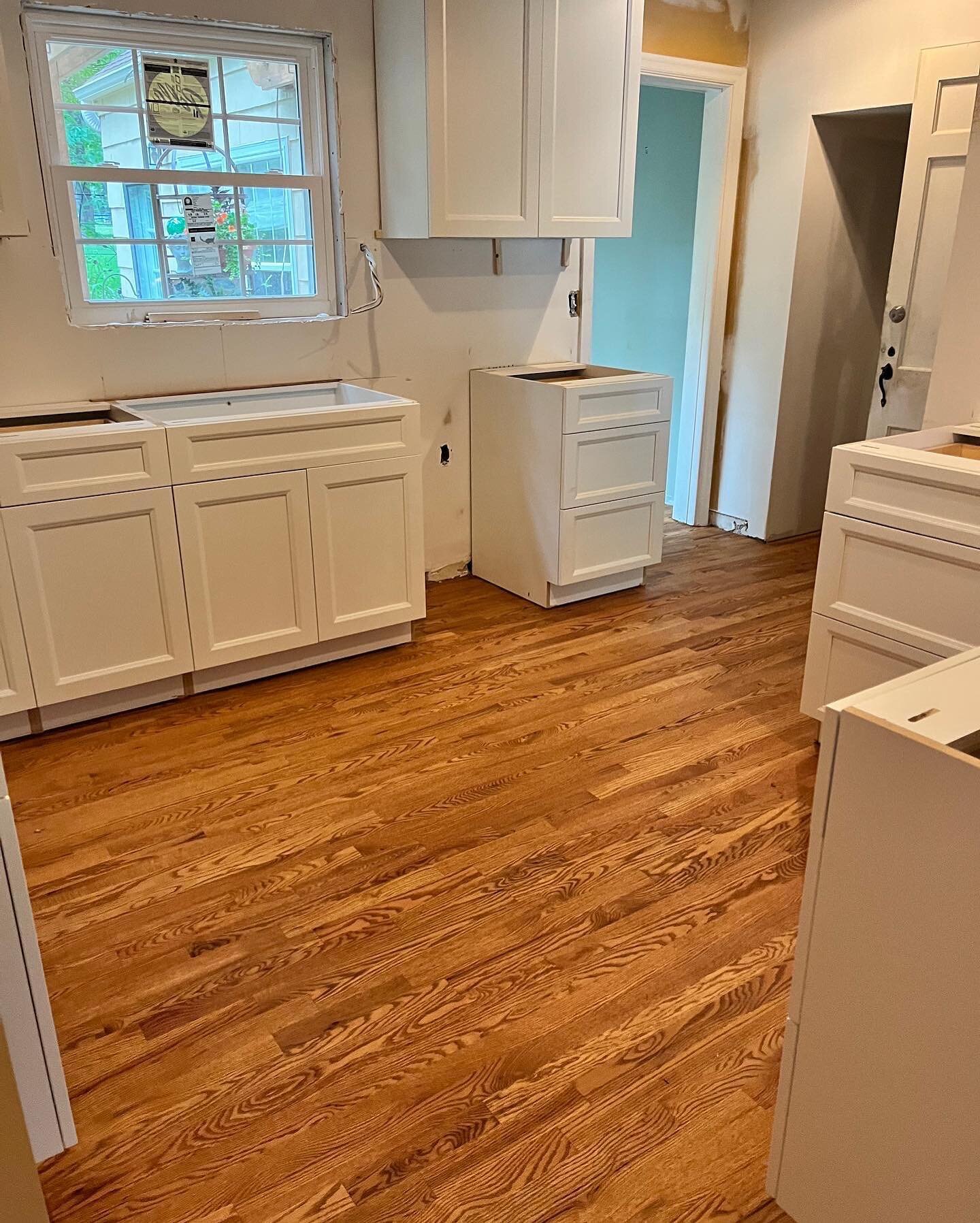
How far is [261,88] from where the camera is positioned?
131 inches

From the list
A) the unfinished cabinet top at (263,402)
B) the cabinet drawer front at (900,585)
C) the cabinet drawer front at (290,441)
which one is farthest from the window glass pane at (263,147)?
the cabinet drawer front at (900,585)

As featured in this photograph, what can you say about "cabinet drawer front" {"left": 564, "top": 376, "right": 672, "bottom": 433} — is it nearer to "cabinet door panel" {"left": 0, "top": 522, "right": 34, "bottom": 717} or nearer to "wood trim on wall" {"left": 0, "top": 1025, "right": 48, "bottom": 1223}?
"cabinet door panel" {"left": 0, "top": 522, "right": 34, "bottom": 717}

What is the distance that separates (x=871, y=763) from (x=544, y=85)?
10.0ft

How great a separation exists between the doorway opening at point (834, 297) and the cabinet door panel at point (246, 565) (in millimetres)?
2369

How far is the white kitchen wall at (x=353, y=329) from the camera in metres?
2.97

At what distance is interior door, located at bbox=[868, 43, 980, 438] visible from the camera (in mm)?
3531

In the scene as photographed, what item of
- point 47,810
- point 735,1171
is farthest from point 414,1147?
point 47,810

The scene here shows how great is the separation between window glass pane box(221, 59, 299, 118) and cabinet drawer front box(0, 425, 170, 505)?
4.35 feet

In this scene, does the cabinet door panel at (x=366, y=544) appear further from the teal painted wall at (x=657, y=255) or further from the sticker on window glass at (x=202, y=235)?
the teal painted wall at (x=657, y=255)

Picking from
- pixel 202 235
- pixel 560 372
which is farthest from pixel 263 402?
pixel 560 372

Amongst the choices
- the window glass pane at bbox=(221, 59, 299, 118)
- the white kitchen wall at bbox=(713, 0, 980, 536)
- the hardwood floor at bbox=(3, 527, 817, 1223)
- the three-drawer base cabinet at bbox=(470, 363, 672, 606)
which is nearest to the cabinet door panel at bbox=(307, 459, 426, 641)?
the hardwood floor at bbox=(3, 527, 817, 1223)

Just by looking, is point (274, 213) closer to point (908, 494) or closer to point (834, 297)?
point (908, 494)

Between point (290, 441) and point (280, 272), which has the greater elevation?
point (280, 272)

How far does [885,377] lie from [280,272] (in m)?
2.43
